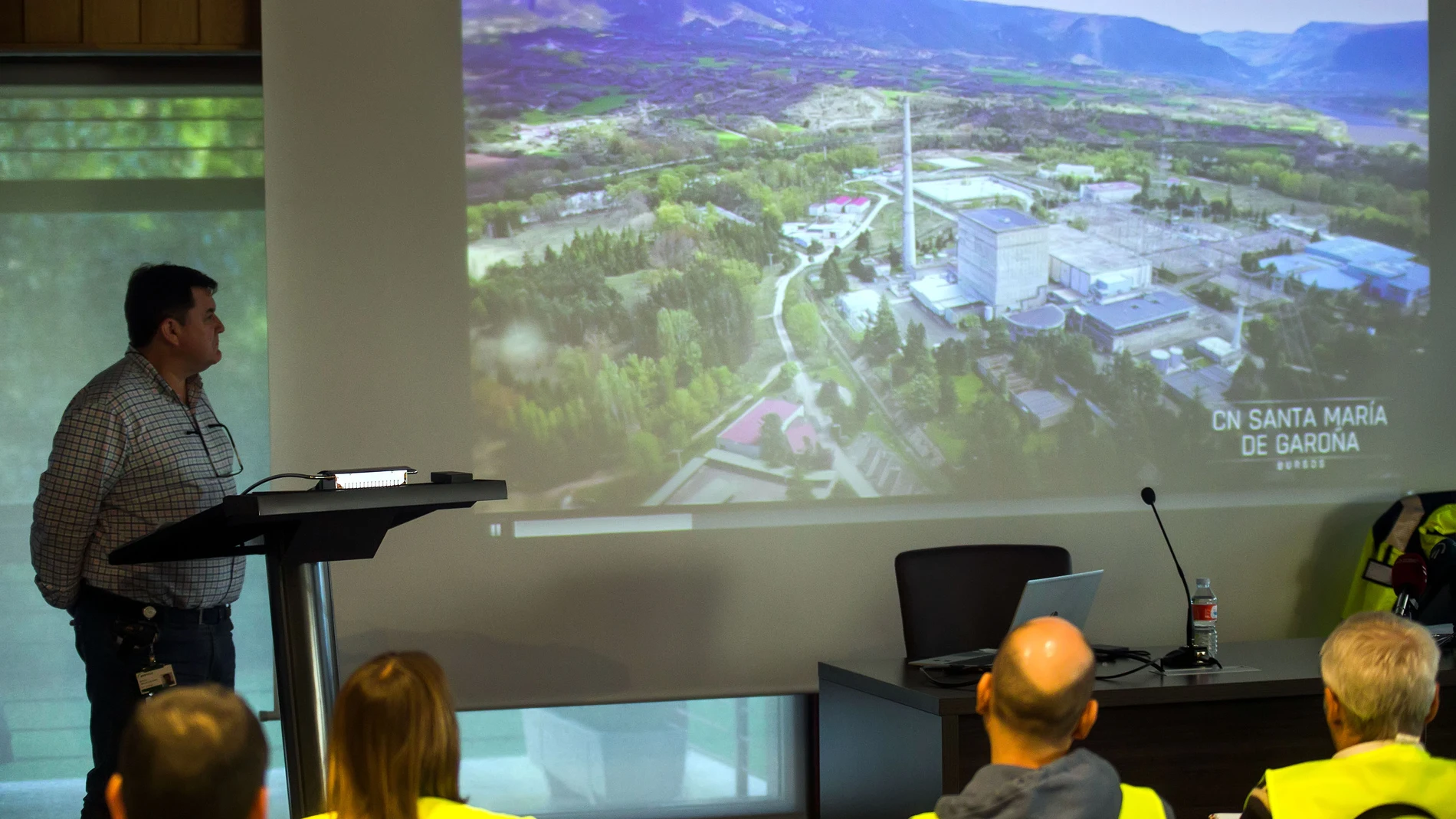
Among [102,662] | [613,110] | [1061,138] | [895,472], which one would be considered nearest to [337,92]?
[613,110]

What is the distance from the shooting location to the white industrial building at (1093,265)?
13.7 feet

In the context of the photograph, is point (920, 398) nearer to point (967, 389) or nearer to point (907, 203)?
point (967, 389)

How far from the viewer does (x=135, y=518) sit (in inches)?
115

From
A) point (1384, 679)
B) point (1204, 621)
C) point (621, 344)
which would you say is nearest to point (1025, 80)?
point (621, 344)

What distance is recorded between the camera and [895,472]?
4027 millimetres

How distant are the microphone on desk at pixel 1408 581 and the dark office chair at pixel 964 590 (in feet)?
2.96

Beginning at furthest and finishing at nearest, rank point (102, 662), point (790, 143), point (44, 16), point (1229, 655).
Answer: point (790, 143)
point (44, 16)
point (1229, 655)
point (102, 662)

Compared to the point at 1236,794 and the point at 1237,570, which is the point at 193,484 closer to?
the point at 1236,794

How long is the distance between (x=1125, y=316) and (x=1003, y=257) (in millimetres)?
466

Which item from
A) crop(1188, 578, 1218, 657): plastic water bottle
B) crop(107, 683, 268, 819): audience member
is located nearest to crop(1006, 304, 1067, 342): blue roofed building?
crop(1188, 578, 1218, 657): plastic water bottle

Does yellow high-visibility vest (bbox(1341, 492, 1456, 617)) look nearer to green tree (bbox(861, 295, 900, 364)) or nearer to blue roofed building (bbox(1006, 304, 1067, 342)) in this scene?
blue roofed building (bbox(1006, 304, 1067, 342))

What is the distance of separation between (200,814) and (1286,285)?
4.03 meters

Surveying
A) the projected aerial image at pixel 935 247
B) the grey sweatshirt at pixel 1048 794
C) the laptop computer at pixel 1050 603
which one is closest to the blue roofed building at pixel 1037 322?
the projected aerial image at pixel 935 247

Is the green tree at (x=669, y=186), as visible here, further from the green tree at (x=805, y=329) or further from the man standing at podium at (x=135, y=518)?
the man standing at podium at (x=135, y=518)
